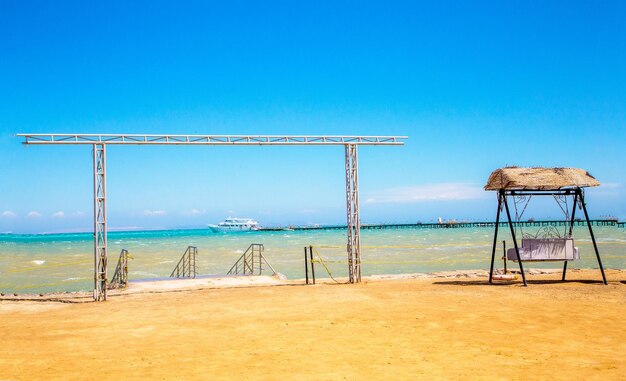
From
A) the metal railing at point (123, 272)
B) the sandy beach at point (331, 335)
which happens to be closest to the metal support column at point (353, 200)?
the sandy beach at point (331, 335)

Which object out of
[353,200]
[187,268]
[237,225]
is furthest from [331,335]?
[237,225]

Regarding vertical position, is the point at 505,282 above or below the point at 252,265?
below

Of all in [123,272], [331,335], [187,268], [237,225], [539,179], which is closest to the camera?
[331,335]

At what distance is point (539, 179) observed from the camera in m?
15.3

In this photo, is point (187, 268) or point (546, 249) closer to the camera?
point (546, 249)

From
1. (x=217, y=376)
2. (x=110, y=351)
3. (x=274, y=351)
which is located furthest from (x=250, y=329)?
(x=217, y=376)

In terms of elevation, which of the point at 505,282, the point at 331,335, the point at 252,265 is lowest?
the point at 505,282

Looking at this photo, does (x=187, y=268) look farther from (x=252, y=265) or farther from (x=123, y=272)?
(x=123, y=272)

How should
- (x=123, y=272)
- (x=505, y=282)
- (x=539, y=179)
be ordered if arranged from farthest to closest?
(x=123, y=272) → (x=505, y=282) → (x=539, y=179)

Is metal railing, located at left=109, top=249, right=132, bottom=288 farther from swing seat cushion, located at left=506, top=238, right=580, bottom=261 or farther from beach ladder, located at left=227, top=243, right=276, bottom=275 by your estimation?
swing seat cushion, located at left=506, top=238, right=580, bottom=261

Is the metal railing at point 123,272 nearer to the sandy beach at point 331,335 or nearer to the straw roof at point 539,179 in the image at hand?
the sandy beach at point 331,335

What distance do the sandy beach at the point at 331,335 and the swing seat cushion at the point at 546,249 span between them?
0.93m

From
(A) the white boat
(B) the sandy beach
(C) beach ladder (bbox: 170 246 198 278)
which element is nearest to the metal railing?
(C) beach ladder (bbox: 170 246 198 278)

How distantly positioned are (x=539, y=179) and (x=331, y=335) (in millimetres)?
9077
